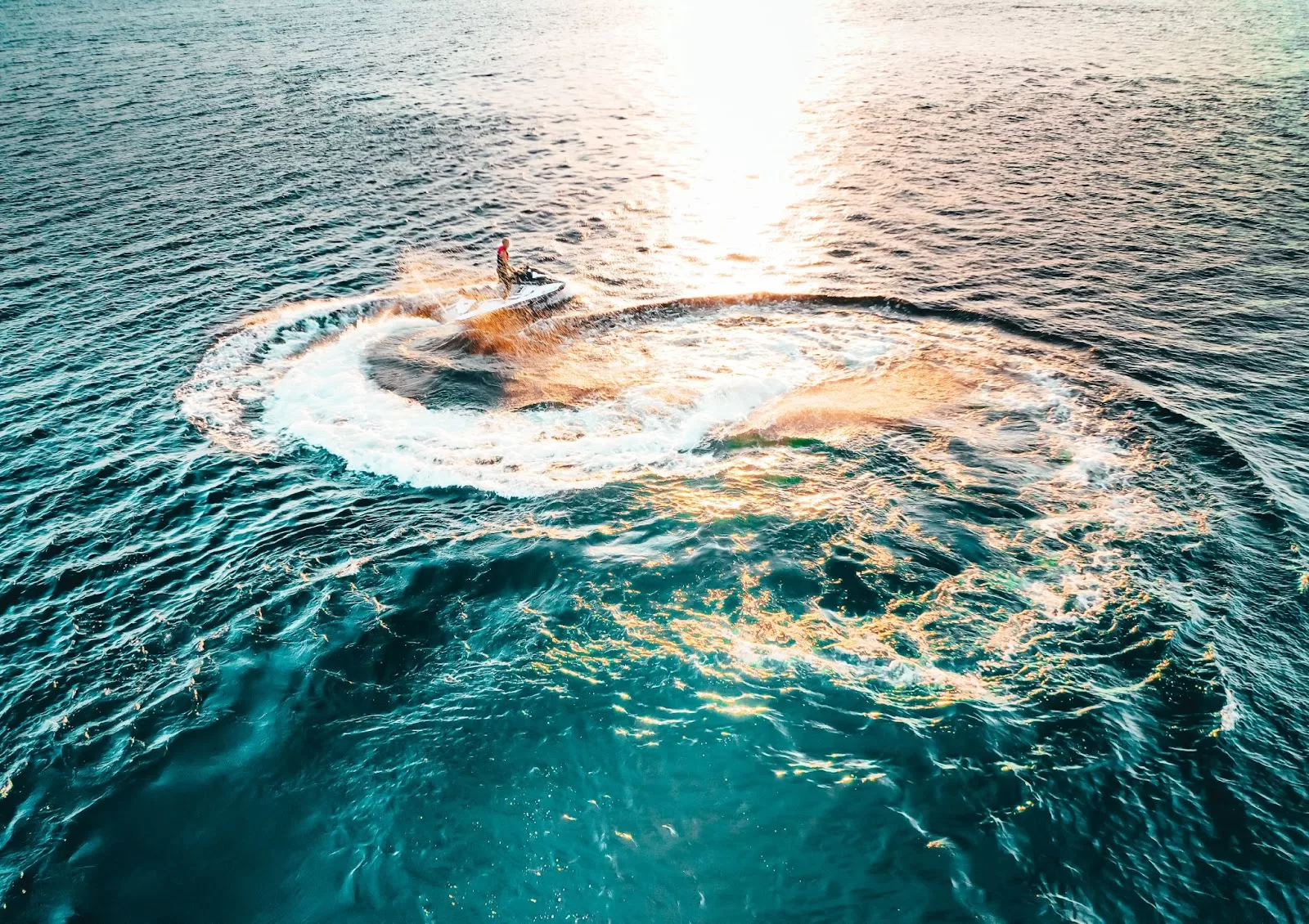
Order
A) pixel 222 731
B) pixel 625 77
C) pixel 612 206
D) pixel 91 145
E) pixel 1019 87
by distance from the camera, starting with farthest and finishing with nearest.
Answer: pixel 625 77, pixel 1019 87, pixel 91 145, pixel 612 206, pixel 222 731

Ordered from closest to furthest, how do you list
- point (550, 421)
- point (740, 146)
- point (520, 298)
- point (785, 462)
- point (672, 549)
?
point (672, 549) → point (785, 462) → point (550, 421) → point (520, 298) → point (740, 146)

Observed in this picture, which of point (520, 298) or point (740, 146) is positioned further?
point (740, 146)

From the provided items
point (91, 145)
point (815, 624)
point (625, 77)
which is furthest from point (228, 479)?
point (625, 77)

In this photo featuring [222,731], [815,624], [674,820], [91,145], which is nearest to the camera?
[674,820]

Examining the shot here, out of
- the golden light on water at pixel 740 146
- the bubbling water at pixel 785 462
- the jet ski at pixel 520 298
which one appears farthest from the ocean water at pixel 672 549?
the jet ski at pixel 520 298

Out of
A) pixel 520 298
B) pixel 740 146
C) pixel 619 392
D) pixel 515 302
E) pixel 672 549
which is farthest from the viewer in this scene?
pixel 740 146

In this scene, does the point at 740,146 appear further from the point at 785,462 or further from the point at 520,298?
the point at 785,462

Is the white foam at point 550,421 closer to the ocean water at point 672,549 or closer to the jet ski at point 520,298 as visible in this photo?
the ocean water at point 672,549

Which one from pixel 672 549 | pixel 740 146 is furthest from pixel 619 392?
pixel 740 146

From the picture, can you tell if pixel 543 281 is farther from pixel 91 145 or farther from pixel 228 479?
pixel 91 145
